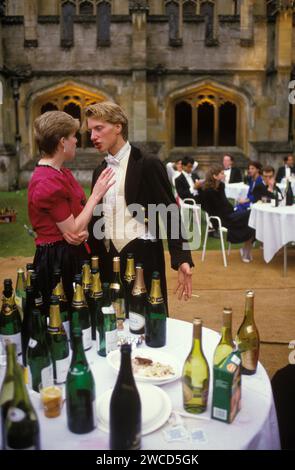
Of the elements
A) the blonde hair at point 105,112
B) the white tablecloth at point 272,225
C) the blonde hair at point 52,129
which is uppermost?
the blonde hair at point 105,112

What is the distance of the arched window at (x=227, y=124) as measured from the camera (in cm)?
1528

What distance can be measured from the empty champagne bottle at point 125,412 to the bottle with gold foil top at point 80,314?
1.70ft

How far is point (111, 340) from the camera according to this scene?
1.91 m

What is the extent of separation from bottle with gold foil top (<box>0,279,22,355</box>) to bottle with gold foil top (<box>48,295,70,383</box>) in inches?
7.7

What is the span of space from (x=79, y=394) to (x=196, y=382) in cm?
38

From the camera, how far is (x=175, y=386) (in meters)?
1.68

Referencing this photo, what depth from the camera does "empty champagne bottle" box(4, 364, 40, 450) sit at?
127 cm

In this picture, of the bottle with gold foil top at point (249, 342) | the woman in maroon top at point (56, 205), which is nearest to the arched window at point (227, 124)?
the woman in maroon top at point (56, 205)

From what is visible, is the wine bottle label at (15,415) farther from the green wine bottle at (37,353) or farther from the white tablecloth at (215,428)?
the green wine bottle at (37,353)

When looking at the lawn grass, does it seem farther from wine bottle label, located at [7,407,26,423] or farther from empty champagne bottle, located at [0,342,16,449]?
wine bottle label, located at [7,407,26,423]

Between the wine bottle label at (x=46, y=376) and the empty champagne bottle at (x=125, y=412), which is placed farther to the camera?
the wine bottle label at (x=46, y=376)

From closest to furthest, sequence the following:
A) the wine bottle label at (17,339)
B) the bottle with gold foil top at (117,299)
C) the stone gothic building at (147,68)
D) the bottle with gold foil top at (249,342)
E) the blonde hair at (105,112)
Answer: the bottle with gold foil top at (249,342) → the wine bottle label at (17,339) → the bottle with gold foil top at (117,299) → the blonde hair at (105,112) → the stone gothic building at (147,68)

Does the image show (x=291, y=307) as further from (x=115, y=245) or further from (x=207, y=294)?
(x=115, y=245)

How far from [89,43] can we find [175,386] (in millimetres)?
13940
